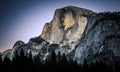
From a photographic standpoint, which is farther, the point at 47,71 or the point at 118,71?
the point at 118,71

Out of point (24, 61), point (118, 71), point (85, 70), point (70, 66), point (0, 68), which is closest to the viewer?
point (0, 68)

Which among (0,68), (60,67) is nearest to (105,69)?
(60,67)

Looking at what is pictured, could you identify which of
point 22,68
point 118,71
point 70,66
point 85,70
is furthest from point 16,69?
point 118,71

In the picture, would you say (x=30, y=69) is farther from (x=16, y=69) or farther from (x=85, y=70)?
(x=85, y=70)

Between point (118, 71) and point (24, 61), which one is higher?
point (24, 61)

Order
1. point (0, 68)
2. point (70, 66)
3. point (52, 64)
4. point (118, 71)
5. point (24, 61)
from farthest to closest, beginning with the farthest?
1. point (118, 71)
2. point (70, 66)
3. point (52, 64)
4. point (24, 61)
5. point (0, 68)

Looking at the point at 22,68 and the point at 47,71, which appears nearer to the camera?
the point at 22,68

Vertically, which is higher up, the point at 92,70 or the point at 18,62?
the point at 18,62

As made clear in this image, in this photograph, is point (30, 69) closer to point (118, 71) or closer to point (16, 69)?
point (16, 69)

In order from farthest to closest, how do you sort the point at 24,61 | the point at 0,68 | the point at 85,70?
1. the point at 85,70
2. the point at 24,61
3. the point at 0,68
